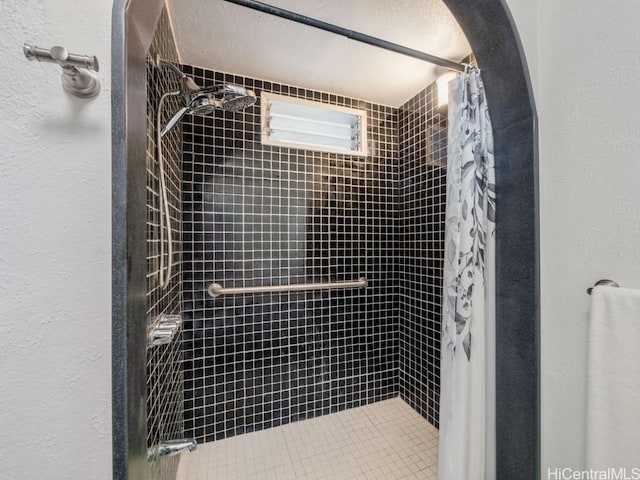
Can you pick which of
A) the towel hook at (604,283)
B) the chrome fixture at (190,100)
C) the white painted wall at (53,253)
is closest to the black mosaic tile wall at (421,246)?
the towel hook at (604,283)

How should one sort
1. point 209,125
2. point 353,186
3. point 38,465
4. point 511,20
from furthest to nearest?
point 353,186
point 209,125
point 511,20
point 38,465

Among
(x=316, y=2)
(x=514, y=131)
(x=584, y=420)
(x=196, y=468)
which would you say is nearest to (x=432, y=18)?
(x=316, y=2)

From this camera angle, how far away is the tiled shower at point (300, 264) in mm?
1621

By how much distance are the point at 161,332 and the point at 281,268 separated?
90 cm

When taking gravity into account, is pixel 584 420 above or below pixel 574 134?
below

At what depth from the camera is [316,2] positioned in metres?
1.24

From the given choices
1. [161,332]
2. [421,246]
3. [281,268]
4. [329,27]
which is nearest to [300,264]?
[281,268]

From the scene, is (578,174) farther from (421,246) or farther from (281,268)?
(281,268)

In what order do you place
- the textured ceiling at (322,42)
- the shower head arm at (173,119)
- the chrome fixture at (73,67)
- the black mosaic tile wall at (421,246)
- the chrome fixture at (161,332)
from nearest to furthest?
the chrome fixture at (73,67), the chrome fixture at (161,332), the shower head arm at (173,119), the textured ceiling at (322,42), the black mosaic tile wall at (421,246)

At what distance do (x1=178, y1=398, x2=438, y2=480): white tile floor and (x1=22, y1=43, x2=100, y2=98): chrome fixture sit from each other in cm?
176

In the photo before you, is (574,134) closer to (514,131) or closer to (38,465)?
(514,131)

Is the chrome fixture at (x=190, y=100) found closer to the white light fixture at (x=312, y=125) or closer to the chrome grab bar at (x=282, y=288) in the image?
the chrome grab bar at (x=282, y=288)

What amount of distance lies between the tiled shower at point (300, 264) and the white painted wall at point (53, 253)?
832 mm

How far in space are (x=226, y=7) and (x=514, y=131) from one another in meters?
1.39
